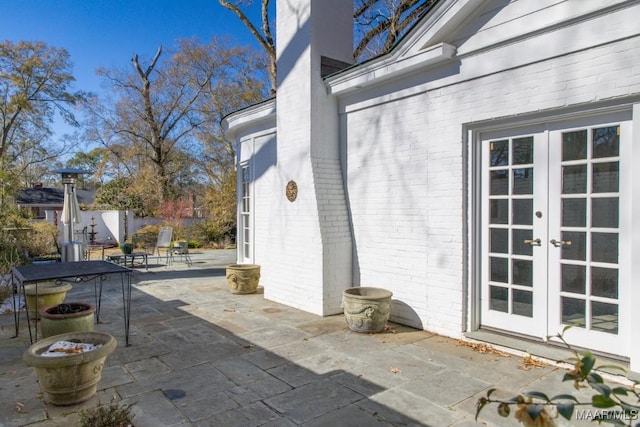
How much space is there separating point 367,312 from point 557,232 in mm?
2164

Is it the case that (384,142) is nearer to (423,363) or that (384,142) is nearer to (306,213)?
(306,213)

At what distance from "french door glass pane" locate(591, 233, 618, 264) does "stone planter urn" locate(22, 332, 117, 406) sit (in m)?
4.22

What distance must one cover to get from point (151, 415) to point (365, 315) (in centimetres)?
257

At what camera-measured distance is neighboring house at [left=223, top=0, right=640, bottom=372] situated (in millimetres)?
3590

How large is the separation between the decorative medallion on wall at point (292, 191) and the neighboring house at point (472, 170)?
41 mm

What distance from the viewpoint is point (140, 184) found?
65.6 ft

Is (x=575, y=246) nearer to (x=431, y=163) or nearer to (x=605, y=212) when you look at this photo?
(x=605, y=212)

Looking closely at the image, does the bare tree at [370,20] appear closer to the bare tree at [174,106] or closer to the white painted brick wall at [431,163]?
the bare tree at [174,106]

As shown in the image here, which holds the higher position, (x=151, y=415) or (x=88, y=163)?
(x=88, y=163)

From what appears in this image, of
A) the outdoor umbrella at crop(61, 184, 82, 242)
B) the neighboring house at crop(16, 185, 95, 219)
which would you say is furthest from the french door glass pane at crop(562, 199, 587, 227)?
the neighboring house at crop(16, 185, 95, 219)

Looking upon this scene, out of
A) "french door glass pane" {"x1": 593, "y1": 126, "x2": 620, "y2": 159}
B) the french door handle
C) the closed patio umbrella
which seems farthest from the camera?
the closed patio umbrella

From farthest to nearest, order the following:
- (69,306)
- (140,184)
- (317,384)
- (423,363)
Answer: (140,184), (69,306), (423,363), (317,384)

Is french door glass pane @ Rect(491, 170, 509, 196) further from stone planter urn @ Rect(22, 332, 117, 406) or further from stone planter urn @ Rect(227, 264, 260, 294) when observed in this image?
stone planter urn @ Rect(227, 264, 260, 294)

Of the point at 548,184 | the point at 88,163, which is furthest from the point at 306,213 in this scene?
the point at 88,163
